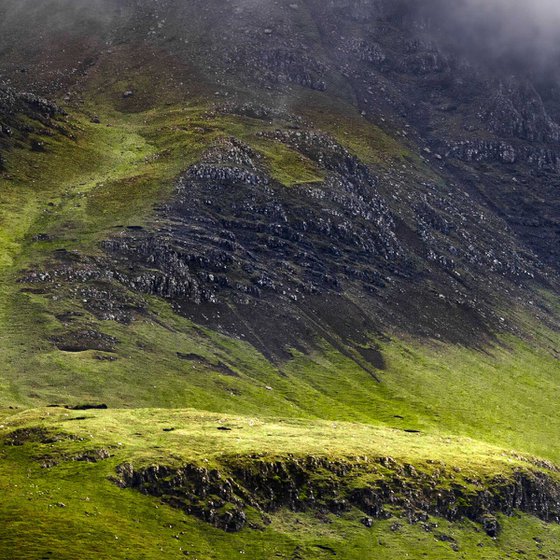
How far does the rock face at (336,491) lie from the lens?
109938mm

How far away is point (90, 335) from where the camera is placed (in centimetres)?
17375

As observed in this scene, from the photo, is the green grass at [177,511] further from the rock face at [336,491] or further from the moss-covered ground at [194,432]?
the rock face at [336,491]

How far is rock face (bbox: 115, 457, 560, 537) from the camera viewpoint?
110 m

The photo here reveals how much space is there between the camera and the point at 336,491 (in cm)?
12212

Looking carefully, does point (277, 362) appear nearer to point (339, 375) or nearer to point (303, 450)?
point (339, 375)

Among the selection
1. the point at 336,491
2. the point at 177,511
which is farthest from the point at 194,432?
the point at 336,491

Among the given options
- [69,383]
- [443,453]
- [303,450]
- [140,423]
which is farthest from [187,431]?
[443,453]

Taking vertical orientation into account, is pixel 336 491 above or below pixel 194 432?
below

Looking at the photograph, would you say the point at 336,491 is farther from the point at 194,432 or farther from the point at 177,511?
the point at 177,511

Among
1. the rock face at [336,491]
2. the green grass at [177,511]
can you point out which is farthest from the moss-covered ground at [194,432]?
the rock face at [336,491]

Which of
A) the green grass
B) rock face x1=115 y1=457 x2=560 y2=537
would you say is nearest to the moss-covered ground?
the green grass

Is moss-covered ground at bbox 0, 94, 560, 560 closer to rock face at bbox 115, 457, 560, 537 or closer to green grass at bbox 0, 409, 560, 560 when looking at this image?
green grass at bbox 0, 409, 560, 560

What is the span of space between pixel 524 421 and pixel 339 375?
4644 cm

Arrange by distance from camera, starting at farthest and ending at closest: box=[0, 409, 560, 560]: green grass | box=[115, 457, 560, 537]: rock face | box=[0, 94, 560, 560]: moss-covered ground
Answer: box=[115, 457, 560, 537]: rock face, box=[0, 94, 560, 560]: moss-covered ground, box=[0, 409, 560, 560]: green grass
